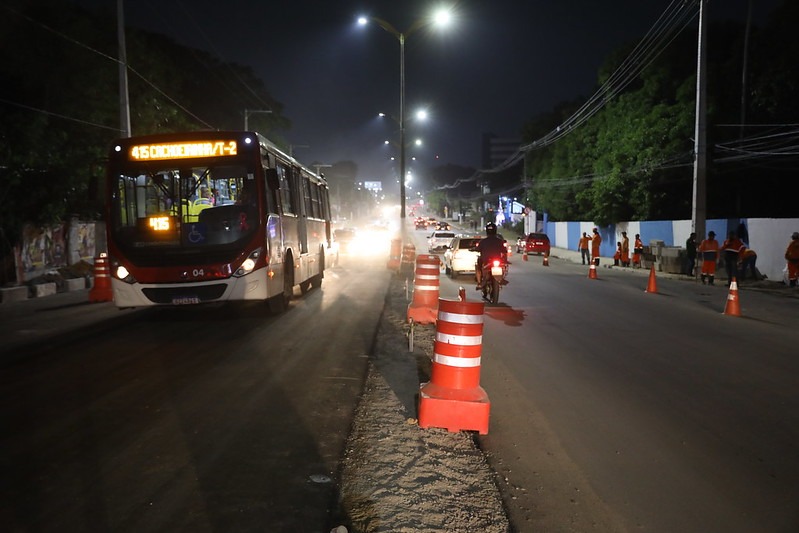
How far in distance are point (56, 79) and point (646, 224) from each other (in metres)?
28.4

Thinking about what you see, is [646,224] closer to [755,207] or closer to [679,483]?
[755,207]

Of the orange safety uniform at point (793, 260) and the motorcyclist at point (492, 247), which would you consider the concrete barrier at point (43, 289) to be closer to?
the motorcyclist at point (492, 247)

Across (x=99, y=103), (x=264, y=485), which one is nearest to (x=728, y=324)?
(x=264, y=485)

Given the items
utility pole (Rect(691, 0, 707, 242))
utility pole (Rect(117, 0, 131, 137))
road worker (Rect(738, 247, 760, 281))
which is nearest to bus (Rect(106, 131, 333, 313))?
utility pole (Rect(117, 0, 131, 137))

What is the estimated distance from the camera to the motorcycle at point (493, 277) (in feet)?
46.8

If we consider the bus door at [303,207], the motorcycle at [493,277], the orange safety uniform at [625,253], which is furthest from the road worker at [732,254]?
the bus door at [303,207]

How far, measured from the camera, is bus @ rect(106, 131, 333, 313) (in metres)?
10.8

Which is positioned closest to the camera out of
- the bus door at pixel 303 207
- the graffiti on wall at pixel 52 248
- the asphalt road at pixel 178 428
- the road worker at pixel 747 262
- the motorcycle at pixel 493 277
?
the asphalt road at pixel 178 428

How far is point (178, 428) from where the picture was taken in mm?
5746

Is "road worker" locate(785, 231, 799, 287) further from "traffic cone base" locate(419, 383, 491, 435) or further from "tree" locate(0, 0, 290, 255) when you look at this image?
"tree" locate(0, 0, 290, 255)

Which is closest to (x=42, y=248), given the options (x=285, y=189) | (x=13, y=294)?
(x=13, y=294)

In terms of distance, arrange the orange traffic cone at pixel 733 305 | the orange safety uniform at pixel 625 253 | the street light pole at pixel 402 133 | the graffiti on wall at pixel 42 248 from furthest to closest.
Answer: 1. the street light pole at pixel 402 133
2. the orange safety uniform at pixel 625 253
3. the graffiti on wall at pixel 42 248
4. the orange traffic cone at pixel 733 305

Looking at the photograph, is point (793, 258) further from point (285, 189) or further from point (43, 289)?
point (43, 289)

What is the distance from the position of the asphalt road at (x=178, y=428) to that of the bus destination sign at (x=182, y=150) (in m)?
3.19
